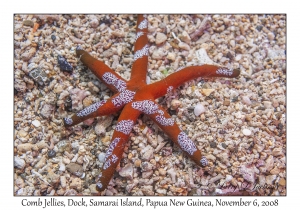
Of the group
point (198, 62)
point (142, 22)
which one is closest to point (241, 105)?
point (198, 62)

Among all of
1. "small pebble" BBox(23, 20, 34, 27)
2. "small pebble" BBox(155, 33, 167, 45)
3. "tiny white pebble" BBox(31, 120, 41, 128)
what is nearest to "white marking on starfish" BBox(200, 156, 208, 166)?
"small pebble" BBox(155, 33, 167, 45)

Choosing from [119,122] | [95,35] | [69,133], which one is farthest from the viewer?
[95,35]

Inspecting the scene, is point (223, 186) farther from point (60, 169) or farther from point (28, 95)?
point (28, 95)

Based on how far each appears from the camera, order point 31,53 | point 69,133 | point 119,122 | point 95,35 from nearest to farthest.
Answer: point 119,122, point 69,133, point 31,53, point 95,35

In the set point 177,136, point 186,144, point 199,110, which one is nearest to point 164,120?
point 177,136

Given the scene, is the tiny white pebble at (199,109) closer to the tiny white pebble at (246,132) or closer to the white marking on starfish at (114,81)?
the tiny white pebble at (246,132)

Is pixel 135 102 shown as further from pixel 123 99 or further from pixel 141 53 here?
pixel 141 53

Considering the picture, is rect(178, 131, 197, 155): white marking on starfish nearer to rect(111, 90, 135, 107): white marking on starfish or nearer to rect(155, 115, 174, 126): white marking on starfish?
rect(155, 115, 174, 126): white marking on starfish
